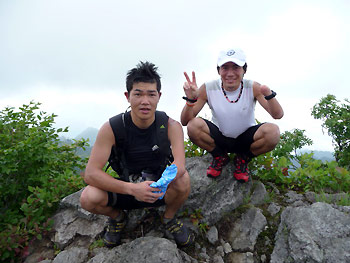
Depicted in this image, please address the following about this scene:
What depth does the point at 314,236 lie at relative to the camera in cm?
309

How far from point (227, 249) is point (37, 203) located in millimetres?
3281

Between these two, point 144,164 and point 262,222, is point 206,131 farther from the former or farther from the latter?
point 262,222

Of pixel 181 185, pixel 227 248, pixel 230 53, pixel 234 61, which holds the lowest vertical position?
pixel 227 248

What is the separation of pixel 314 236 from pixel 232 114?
2.03 meters

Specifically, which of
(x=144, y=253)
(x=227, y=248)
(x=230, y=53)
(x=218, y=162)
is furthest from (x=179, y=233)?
(x=230, y=53)

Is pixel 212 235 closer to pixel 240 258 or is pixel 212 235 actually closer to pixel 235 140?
pixel 240 258

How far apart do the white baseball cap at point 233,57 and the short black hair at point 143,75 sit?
3.57 feet

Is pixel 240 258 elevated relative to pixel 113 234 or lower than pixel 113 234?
lower

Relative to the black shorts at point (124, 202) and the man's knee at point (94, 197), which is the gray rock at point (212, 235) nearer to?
the black shorts at point (124, 202)

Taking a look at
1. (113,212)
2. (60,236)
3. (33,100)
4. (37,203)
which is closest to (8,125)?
(33,100)

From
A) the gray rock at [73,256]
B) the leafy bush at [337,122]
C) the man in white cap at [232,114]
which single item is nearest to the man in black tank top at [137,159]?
the gray rock at [73,256]

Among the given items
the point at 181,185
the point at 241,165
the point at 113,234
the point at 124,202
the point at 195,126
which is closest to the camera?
the point at 181,185

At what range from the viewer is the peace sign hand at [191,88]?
3.56 metres

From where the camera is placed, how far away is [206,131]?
414 cm
